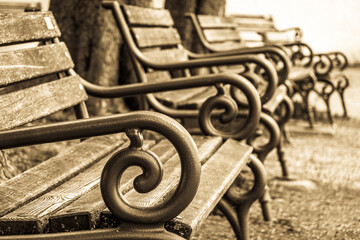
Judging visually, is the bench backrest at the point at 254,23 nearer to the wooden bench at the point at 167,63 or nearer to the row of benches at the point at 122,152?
the wooden bench at the point at 167,63

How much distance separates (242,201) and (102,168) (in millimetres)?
744

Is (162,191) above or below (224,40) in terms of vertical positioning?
above

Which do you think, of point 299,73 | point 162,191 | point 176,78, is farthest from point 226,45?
point 162,191

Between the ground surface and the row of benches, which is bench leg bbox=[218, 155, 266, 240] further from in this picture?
the ground surface

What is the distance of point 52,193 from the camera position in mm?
1605

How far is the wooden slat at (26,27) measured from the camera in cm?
198

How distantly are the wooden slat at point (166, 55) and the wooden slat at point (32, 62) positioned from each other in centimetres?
102

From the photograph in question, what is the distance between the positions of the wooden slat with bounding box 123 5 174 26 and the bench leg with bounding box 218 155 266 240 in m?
1.22

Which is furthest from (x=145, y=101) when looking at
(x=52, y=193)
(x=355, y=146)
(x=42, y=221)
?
(x=355, y=146)

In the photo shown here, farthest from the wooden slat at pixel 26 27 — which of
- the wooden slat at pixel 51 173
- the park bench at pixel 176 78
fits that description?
the wooden slat at pixel 51 173

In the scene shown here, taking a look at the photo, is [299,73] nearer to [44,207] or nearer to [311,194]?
[311,194]

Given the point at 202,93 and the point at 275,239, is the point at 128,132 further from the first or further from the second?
the point at 202,93

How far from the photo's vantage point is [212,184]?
1.66 meters

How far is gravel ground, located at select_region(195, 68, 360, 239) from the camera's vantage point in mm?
2867
